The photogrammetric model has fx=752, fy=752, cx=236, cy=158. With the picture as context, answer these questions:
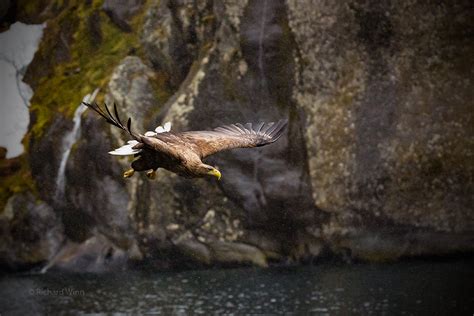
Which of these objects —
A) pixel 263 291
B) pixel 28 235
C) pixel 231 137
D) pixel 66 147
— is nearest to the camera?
pixel 231 137

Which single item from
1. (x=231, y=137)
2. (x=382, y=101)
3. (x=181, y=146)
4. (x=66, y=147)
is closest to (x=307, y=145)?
(x=382, y=101)

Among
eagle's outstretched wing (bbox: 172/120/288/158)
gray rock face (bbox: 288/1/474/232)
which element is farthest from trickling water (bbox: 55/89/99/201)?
eagle's outstretched wing (bbox: 172/120/288/158)

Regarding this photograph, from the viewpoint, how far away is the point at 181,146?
10516 mm

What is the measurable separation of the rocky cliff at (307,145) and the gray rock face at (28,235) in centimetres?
21

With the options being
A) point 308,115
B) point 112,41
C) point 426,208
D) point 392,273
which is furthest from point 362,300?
point 112,41

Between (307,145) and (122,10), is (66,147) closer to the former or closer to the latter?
(122,10)

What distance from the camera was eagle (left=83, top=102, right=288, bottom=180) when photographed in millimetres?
9477

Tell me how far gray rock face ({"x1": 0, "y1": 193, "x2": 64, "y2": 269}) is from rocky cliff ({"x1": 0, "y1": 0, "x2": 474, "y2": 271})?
8.1 inches

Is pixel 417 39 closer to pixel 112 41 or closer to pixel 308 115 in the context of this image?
pixel 308 115

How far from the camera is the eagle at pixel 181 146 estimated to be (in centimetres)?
948

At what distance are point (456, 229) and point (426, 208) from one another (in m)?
1.03

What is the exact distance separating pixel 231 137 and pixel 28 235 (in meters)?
13.8

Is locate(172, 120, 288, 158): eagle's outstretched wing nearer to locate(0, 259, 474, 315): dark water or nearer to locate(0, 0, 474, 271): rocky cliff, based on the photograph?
locate(0, 259, 474, 315): dark water

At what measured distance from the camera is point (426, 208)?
21.9 m
